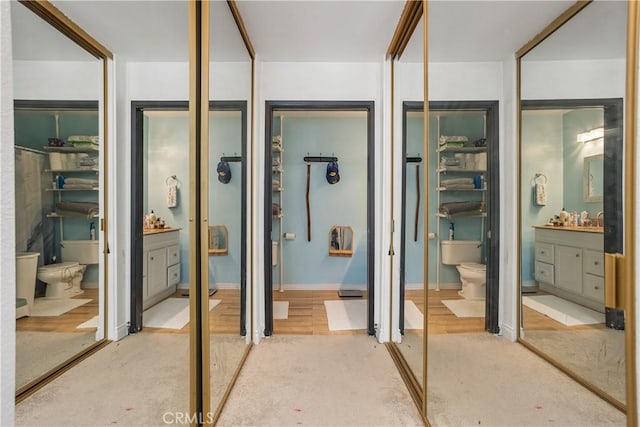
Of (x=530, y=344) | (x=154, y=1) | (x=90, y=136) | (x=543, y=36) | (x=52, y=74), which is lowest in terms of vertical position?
(x=530, y=344)

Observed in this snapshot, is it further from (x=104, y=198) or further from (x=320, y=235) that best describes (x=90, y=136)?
(x=320, y=235)

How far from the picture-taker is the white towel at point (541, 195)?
97 centimetres

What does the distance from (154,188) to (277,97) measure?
191 cm

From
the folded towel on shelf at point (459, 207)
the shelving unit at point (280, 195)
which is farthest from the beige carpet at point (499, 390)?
the shelving unit at point (280, 195)

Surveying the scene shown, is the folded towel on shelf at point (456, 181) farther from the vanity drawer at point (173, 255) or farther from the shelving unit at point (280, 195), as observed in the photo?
the shelving unit at point (280, 195)

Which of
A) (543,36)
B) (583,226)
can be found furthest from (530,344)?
(543,36)

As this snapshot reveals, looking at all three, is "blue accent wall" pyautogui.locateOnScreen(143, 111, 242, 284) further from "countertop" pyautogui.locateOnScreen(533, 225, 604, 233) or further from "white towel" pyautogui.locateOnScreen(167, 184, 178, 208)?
"countertop" pyautogui.locateOnScreen(533, 225, 604, 233)

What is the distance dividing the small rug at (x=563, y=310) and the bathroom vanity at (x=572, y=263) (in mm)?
17

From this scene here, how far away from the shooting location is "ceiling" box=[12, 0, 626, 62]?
2.40 ft

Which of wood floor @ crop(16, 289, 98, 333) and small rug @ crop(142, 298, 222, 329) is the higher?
wood floor @ crop(16, 289, 98, 333)

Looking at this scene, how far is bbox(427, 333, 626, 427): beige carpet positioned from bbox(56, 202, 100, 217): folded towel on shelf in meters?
1.41

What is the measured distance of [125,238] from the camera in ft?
3.05

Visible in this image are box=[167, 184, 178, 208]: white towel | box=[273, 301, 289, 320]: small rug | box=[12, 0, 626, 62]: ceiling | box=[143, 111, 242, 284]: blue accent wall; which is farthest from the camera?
box=[273, 301, 289, 320]: small rug

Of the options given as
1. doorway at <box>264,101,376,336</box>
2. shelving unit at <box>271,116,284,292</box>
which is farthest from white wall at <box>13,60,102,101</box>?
doorway at <box>264,101,376,336</box>
